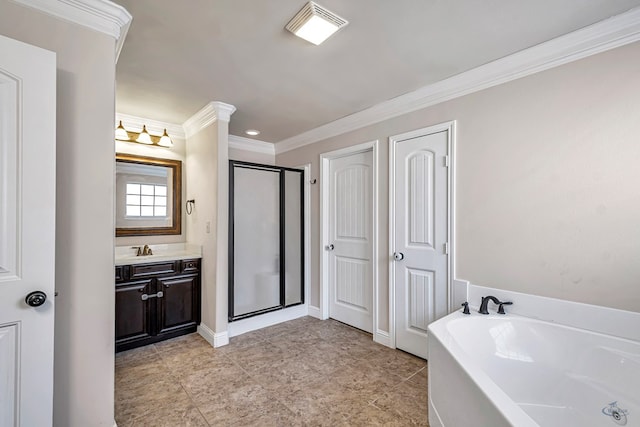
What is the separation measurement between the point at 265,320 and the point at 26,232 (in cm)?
247

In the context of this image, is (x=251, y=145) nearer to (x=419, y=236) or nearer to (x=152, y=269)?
(x=152, y=269)

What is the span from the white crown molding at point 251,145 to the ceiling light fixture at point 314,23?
242 centimetres

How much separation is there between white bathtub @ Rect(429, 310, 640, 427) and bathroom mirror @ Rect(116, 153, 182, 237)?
10.1ft

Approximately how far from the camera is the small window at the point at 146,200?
10.3 ft

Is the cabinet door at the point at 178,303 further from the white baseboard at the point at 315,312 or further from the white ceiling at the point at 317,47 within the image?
the white ceiling at the point at 317,47

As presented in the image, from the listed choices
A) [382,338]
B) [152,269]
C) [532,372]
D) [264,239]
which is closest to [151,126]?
[152,269]

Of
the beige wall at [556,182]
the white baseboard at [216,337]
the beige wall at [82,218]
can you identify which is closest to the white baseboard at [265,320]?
the white baseboard at [216,337]

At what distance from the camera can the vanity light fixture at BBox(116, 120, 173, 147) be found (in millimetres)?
2805

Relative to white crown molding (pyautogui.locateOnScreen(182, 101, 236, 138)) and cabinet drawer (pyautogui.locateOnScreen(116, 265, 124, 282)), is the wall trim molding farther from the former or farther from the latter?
white crown molding (pyautogui.locateOnScreen(182, 101, 236, 138))

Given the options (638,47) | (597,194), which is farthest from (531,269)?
Result: (638,47)

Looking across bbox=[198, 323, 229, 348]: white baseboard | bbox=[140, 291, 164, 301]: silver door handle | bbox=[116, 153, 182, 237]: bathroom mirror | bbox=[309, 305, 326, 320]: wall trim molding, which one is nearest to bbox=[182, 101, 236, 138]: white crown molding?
bbox=[116, 153, 182, 237]: bathroom mirror

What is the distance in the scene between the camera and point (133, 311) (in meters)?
2.73

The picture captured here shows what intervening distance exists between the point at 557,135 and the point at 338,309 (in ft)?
8.73

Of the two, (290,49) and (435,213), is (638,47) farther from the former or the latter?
(290,49)
